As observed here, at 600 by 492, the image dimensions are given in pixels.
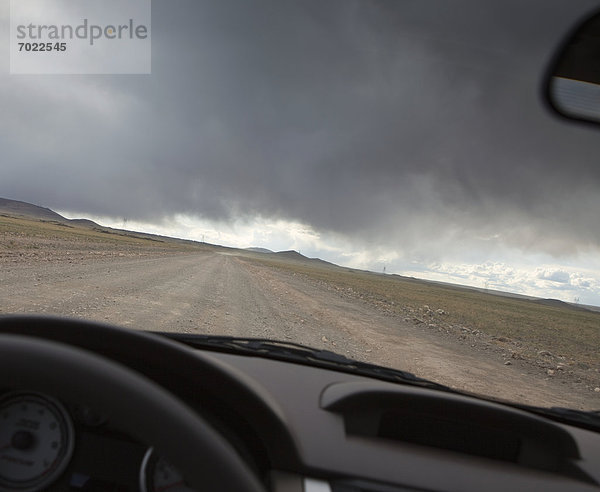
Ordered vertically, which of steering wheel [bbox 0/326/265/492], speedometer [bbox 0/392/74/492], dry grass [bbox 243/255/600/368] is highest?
steering wheel [bbox 0/326/265/492]

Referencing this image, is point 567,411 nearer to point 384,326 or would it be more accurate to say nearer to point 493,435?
point 493,435

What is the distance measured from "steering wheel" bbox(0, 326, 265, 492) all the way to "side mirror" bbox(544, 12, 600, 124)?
2546 millimetres

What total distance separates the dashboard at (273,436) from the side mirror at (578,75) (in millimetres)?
1886

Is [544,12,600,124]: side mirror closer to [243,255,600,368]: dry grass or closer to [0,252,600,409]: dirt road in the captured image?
[0,252,600,409]: dirt road

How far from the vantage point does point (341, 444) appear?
1.78 metres

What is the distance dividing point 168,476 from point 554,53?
A: 2.89 metres

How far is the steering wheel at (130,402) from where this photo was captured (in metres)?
0.95

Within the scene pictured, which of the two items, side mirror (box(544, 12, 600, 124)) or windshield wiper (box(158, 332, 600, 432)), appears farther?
windshield wiper (box(158, 332, 600, 432))

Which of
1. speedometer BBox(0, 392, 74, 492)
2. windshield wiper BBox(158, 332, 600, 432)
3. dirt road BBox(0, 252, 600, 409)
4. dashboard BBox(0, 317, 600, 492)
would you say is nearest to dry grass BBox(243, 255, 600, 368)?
dirt road BBox(0, 252, 600, 409)

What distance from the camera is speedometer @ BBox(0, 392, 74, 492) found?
4.61 ft

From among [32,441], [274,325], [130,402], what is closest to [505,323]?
[274,325]

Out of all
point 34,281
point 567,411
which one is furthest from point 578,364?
point 34,281

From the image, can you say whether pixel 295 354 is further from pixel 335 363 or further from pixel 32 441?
pixel 32 441

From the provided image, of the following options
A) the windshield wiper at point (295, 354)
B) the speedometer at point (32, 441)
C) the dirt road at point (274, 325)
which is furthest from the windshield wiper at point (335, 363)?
the dirt road at point (274, 325)
